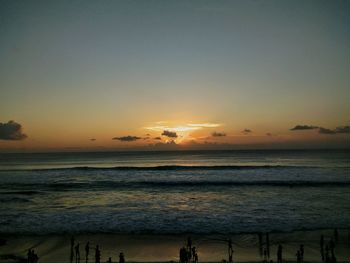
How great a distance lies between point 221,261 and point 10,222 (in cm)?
1375

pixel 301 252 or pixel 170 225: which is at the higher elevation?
pixel 301 252

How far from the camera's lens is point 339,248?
12742mm

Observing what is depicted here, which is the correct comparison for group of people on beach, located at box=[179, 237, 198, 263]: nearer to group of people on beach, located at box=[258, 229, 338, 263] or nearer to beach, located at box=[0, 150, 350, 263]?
beach, located at box=[0, 150, 350, 263]

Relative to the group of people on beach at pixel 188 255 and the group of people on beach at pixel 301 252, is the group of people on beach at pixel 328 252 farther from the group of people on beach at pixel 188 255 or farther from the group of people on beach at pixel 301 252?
the group of people on beach at pixel 188 255

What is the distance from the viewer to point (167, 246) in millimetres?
13562

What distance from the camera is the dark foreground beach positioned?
38.9ft

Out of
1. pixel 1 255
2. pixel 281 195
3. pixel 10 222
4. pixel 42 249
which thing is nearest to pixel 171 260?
pixel 42 249

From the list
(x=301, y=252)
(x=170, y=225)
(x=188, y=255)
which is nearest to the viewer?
(x=301, y=252)

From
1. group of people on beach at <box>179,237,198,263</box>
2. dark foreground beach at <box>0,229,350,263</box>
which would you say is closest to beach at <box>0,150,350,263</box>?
dark foreground beach at <box>0,229,350,263</box>

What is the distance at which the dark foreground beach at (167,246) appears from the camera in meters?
11.9

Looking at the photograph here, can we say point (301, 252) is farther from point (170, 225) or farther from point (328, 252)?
point (170, 225)

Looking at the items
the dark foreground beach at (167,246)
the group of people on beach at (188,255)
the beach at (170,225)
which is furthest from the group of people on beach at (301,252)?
the group of people on beach at (188,255)

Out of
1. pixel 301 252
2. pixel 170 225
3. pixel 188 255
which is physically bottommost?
pixel 170 225

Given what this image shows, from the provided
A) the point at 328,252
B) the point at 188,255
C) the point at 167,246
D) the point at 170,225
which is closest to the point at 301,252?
the point at 328,252
